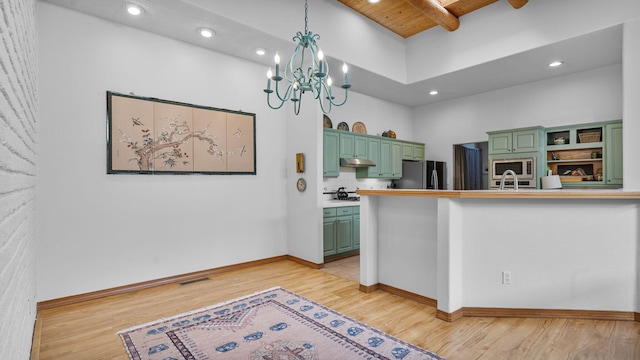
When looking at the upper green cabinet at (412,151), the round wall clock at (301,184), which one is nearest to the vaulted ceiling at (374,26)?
the upper green cabinet at (412,151)

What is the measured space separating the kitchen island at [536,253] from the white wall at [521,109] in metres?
3.11

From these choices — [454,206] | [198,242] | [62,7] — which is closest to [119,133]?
[62,7]

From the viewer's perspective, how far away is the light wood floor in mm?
2314

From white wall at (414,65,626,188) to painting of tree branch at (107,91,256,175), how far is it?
4233 millimetres

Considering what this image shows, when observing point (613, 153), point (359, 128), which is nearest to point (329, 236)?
point (359, 128)

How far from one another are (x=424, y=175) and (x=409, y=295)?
12.0 ft

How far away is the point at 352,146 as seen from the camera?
5762 millimetres

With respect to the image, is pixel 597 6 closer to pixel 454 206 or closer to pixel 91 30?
pixel 454 206

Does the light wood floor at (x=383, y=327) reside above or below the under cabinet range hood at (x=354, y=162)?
below

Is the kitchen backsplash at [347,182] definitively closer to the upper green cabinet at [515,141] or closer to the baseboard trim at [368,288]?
the upper green cabinet at [515,141]

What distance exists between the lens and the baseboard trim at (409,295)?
3.13 m

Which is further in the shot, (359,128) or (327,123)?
(359,128)

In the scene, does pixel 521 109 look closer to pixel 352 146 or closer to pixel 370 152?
pixel 370 152

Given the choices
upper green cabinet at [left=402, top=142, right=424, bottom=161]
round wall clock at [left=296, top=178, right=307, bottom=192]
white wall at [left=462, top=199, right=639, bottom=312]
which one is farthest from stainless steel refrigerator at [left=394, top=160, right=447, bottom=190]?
white wall at [left=462, top=199, right=639, bottom=312]
